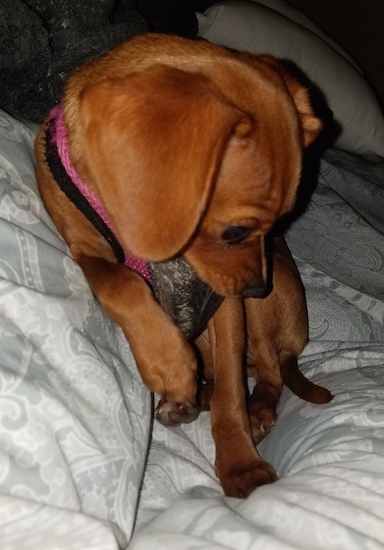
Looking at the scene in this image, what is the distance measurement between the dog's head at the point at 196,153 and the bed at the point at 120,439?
29 centimetres

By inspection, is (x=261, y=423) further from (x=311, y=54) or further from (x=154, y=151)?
(x=311, y=54)

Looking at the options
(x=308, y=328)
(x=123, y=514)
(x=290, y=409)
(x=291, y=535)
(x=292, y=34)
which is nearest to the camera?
(x=291, y=535)

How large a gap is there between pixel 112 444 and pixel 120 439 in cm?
3

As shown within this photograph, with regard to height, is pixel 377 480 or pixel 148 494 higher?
pixel 377 480

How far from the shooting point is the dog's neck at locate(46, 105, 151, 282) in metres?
1.76

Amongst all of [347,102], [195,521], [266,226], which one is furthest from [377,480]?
[347,102]

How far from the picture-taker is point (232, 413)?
1.89 meters

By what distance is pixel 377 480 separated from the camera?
1.46 m

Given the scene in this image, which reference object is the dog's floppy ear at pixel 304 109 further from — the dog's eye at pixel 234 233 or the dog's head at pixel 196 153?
the dog's eye at pixel 234 233

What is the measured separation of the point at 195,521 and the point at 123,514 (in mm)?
147

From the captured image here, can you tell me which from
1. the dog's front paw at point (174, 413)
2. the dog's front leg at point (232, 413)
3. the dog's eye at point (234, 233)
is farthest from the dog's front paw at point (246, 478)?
the dog's eye at point (234, 233)

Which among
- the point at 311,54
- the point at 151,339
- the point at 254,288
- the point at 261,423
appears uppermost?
the point at 311,54

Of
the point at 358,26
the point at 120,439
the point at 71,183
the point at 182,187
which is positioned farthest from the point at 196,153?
the point at 358,26

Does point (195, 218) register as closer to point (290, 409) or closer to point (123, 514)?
point (123, 514)
